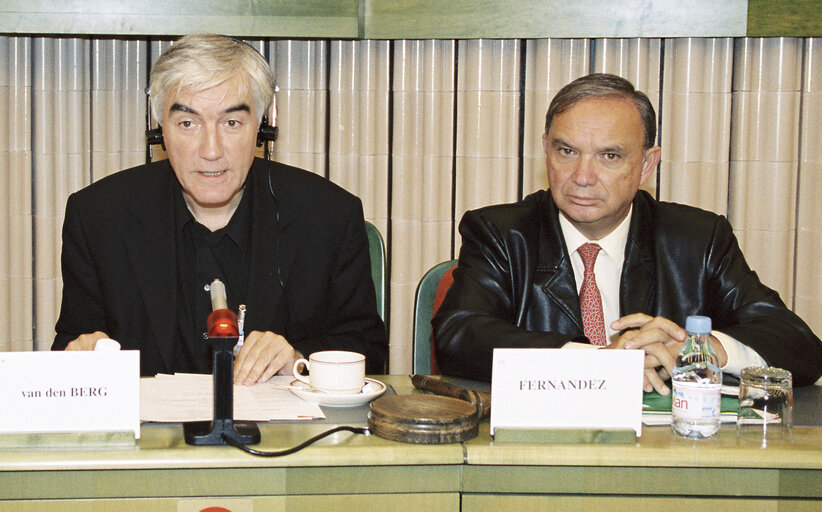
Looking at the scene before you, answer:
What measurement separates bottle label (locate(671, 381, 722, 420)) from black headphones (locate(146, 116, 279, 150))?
1.11m

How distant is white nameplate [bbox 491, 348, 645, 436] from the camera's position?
1250 mm

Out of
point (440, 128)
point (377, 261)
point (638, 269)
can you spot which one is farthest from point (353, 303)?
point (440, 128)

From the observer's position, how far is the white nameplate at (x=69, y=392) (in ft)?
3.90

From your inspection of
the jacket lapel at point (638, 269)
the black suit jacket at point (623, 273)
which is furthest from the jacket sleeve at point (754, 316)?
the jacket lapel at point (638, 269)

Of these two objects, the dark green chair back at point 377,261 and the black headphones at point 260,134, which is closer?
the black headphones at point 260,134

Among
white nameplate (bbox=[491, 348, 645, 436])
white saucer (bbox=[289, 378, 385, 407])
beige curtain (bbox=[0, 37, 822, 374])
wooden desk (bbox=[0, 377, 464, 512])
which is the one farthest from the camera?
beige curtain (bbox=[0, 37, 822, 374])

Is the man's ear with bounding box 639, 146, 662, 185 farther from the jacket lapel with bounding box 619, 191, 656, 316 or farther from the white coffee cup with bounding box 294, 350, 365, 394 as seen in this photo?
the white coffee cup with bounding box 294, 350, 365, 394

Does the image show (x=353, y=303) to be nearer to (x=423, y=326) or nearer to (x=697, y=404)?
(x=423, y=326)

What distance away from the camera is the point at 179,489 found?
1147mm

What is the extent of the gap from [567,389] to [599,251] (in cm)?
87

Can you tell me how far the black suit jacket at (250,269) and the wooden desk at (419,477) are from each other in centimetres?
73

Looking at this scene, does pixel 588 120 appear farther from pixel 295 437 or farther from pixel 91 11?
pixel 91 11

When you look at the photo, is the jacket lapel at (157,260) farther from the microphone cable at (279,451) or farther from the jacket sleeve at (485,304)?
the microphone cable at (279,451)

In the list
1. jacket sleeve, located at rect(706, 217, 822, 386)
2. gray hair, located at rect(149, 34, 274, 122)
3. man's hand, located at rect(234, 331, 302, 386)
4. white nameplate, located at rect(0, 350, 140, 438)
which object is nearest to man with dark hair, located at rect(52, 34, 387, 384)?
gray hair, located at rect(149, 34, 274, 122)
